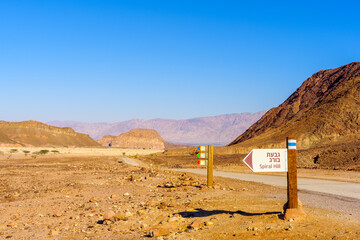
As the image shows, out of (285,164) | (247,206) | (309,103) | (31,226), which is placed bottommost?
(31,226)

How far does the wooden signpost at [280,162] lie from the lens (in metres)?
8.56

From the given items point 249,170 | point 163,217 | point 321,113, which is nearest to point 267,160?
point 163,217

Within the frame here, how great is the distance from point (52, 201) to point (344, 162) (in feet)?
100

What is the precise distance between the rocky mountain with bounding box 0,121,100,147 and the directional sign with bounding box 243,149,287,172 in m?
118

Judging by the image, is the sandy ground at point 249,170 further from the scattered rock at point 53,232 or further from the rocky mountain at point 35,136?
the rocky mountain at point 35,136

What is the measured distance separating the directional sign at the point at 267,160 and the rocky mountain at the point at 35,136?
118254 millimetres

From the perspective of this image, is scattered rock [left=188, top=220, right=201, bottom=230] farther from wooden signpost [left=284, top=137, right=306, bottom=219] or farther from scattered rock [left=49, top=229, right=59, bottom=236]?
scattered rock [left=49, top=229, right=59, bottom=236]

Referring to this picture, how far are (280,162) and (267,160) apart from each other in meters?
0.32

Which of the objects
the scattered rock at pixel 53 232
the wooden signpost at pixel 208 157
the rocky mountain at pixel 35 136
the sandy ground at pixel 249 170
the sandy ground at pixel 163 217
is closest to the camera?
the sandy ground at pixel 163 217

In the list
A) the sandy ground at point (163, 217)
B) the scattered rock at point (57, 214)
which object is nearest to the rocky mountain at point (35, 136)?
the sandy ground at point (163, 217)

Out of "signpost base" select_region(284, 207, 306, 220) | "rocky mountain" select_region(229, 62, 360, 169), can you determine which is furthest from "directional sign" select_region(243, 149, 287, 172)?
"rocky mountain" select_region(229, 62, 360, 169)

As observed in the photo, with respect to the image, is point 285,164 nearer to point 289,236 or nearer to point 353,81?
point 289,236

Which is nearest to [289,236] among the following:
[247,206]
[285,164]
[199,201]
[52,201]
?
[285,164]

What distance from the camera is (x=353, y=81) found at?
72562mm
